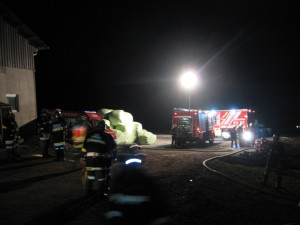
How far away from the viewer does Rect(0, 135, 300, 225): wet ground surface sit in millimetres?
5098

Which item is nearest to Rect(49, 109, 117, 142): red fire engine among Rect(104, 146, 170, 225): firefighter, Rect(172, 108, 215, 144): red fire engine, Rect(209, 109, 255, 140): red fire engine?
Rect(172, 108, 215, 144): red fire engine

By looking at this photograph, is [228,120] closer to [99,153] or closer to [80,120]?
[80,120]

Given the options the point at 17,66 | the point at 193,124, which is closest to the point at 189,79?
the point at 193,124

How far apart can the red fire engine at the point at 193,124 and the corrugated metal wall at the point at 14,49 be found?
1104 cm

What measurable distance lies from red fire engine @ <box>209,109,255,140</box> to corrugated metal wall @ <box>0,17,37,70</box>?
1699 centimetres

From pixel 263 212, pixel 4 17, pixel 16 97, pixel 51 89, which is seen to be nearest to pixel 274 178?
pixel 263 212

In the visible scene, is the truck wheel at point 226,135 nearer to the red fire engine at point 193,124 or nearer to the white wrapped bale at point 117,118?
the red fire engine at point 193,124

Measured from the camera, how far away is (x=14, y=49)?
1566 centimetres

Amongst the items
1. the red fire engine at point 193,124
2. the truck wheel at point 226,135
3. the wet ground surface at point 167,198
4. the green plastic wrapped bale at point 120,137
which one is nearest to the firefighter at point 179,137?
the red fire engine at point 193,124

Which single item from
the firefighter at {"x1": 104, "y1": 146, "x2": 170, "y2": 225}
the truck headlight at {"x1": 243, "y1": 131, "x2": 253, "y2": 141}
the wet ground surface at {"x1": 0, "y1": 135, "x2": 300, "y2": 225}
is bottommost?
the wet ground surface at {"x1": 0, "y1": 135, "x2": 300, "y2": 225}

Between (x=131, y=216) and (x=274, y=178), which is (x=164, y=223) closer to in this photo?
(x=131, y=216)

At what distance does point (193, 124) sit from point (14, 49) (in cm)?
1280

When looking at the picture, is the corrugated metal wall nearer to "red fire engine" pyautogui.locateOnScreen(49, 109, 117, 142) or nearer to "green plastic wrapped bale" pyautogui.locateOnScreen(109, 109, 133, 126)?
"red fire engine" pyautogui.locateOnScreen(49, 109, 117, 142)

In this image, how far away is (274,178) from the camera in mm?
9234
